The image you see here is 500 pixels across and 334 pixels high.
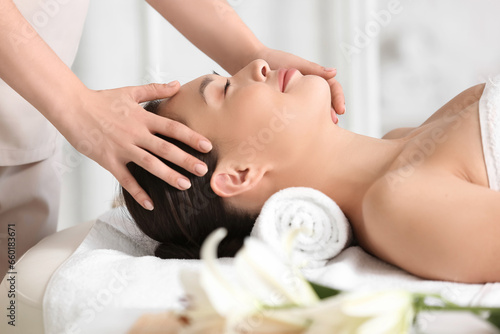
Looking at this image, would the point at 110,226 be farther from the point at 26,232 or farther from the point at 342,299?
the point at 342,299

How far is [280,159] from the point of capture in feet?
4.46

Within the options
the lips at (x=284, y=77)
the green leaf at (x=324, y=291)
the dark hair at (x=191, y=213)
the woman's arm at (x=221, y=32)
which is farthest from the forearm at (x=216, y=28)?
the green leaf at (x=324, y=291)

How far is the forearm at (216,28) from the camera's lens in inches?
67.2

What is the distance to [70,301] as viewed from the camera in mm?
1121

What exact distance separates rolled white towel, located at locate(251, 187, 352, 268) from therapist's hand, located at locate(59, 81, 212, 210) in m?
0.18

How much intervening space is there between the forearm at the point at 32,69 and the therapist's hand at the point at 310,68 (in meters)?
0.63

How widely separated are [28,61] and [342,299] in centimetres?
100

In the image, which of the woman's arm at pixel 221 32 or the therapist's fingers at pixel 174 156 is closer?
the therapist's fingers at pixel 174 156

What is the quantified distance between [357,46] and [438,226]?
5.60ft

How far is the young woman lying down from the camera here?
1.20 metres

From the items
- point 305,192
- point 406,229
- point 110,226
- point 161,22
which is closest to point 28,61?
point 110,226

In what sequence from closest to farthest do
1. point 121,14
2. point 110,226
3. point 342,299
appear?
point 342,299 → point 110,226 → point 121,14

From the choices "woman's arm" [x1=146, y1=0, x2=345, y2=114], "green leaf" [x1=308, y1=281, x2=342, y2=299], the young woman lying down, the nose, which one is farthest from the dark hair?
"green leaf" [x1=308, y1=281, x2=342, y2=299]

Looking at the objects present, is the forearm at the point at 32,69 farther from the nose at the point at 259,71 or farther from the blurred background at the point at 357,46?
the blurred background at the point at 357,46
